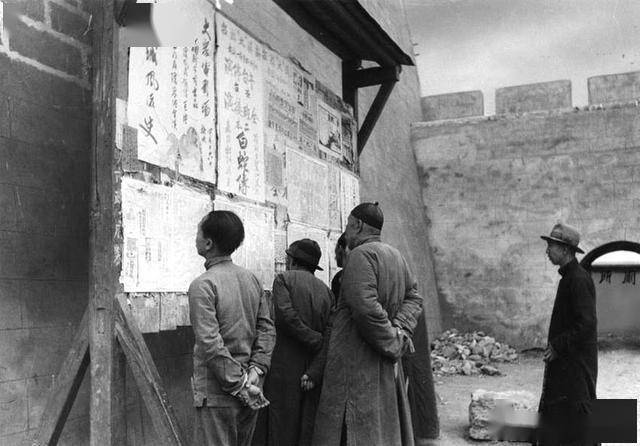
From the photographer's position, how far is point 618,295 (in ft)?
53.6

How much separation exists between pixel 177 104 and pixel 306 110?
1610 mm

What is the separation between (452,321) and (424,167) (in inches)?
125

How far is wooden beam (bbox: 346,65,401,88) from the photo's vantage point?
18.0 ft

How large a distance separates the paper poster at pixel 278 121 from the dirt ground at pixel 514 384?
116 inches

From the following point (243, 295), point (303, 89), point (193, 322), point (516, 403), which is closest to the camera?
point (193, 322)

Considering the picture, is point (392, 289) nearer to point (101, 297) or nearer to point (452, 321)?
point (101, 297)

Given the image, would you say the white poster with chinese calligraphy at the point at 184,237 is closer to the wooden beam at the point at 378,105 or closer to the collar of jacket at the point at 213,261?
the collar of jacket at the point at 213,261

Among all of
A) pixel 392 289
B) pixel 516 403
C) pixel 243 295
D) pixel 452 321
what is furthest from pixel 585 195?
pixel 243 295

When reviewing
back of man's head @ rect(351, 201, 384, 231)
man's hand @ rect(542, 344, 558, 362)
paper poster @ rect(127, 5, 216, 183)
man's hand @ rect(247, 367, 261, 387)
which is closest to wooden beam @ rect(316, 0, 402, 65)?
paper poster @ rect(127, 5, 216, 183)

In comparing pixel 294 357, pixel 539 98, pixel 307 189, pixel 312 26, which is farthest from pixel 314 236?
pixel 539 98

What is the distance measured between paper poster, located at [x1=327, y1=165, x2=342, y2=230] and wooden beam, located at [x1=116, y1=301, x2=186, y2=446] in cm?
251

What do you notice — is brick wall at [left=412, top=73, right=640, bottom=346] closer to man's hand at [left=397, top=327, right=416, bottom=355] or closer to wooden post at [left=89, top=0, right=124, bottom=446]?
man's hand at [left=397, top=327, right=416, bottom=355]

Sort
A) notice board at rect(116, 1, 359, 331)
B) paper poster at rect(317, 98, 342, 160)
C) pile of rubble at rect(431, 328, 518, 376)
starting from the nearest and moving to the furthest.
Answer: notice board at rect(116, 1, 359, 331)
paper poster at rect(317, 98, 342, 160)
pile of rubble at rect(431, 328, 518, 376)

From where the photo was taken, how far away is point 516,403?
521 centimetres
